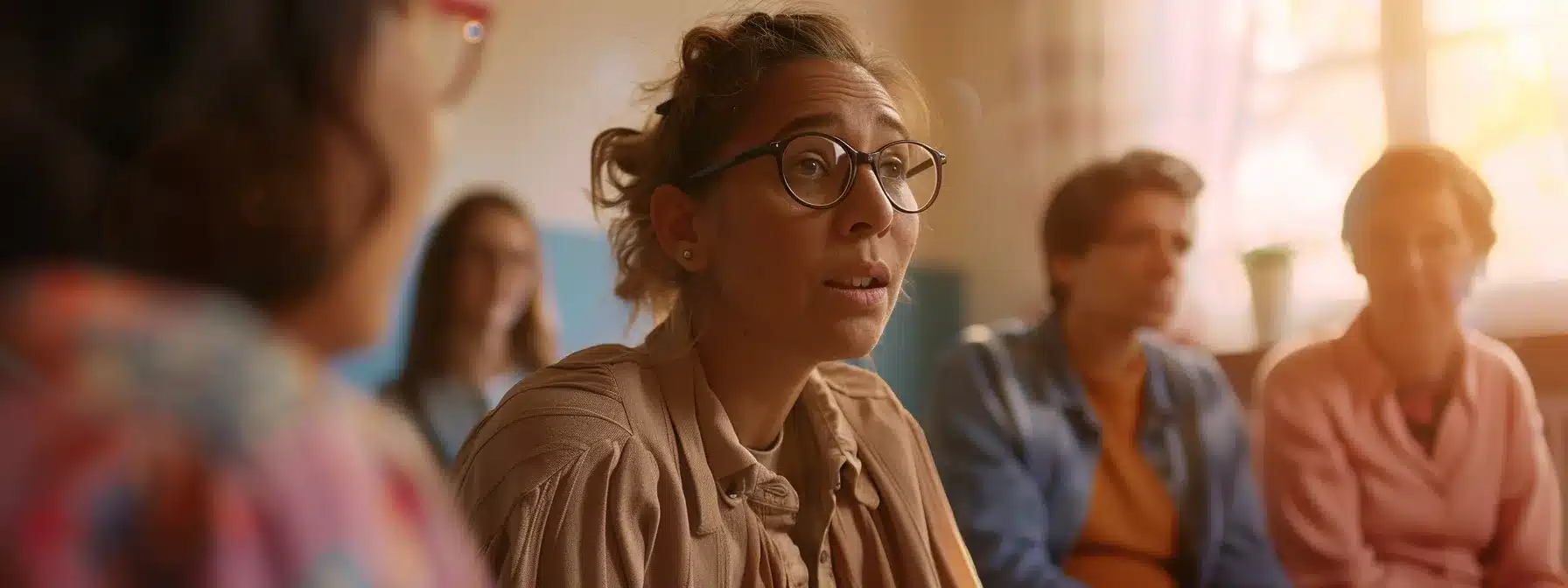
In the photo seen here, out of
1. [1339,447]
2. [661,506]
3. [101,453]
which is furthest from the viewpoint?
[1339,447]

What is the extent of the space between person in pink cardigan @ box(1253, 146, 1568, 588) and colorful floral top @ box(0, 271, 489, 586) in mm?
926

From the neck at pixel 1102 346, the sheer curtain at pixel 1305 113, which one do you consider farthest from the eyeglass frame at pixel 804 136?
the sheer curtain at pixel 1305 113

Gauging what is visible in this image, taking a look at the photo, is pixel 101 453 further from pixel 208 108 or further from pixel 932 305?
pixel 932 305

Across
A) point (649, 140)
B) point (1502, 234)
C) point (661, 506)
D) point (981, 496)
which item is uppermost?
point (649, 140)

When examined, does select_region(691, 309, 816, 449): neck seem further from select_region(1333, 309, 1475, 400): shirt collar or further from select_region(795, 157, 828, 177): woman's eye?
select_region(1333, 309, 1475, 400): shirt collar

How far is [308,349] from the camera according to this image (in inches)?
9.5

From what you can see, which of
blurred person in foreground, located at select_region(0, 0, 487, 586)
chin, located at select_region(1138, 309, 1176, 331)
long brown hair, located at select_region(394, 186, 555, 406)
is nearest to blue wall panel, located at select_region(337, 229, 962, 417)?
long brown hair, located at select_region(394, 186, 555, 406)

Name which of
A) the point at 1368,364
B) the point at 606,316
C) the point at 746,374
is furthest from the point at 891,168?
the point at 606,316

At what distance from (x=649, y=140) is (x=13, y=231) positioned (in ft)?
1.94

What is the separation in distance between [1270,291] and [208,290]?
1059 millimetres

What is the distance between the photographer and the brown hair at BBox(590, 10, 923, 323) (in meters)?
0.75

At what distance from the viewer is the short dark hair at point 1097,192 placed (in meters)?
1.04

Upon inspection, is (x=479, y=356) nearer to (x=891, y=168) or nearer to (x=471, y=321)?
(x=471, y=321)

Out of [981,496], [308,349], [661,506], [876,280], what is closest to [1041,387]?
[981,496]
